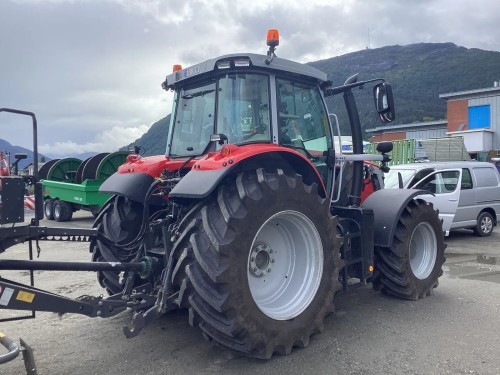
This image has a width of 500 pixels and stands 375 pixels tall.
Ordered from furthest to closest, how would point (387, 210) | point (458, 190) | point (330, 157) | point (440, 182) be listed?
point (440, 182), point (458, 190), point (387, 210), point (330, 157)

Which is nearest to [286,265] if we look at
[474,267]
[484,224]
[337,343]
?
[337,343]

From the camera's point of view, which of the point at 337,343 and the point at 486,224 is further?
the point at 486,224

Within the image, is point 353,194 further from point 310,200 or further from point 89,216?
point 89,216

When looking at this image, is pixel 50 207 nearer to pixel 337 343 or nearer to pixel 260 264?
pixel 260 264

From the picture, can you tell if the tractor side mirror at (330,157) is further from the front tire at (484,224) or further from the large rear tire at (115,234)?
the front tire at (484,224)

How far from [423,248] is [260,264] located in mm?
2535

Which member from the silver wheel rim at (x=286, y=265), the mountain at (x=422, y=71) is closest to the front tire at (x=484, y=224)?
the silver wheel rim at (x=286, y=265)

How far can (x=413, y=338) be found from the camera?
4.23 m

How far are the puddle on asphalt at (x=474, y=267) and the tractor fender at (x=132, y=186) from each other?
4.65m

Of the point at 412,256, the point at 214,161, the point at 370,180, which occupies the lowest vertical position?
the point at 412,256

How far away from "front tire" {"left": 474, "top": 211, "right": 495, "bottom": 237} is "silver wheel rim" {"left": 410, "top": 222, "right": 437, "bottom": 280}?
5.84m

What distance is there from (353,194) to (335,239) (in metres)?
1.21

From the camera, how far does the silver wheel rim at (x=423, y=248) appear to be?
5.55 m

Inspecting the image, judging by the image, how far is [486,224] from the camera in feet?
35.7
